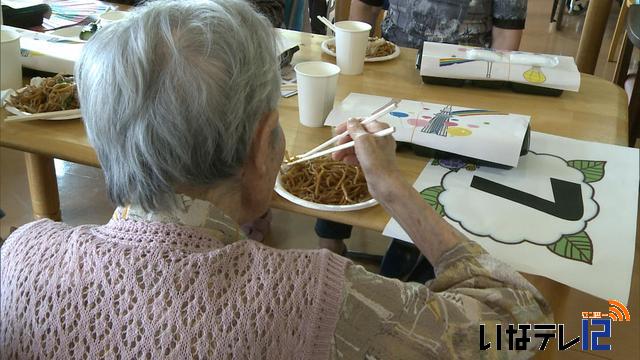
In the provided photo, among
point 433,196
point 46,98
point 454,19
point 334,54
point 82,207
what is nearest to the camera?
point 433,196

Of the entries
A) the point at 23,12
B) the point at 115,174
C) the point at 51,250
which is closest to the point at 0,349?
the point at 51,250

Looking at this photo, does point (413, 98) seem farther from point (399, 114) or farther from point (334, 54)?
point (334, 54)

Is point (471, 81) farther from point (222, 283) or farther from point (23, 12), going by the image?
point (23, 12)

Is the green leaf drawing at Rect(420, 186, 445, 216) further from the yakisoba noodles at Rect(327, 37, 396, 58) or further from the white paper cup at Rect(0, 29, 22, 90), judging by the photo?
the white paper cup at Rect(0, 29, 22, 90)

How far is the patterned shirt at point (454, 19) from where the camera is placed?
1.72 meters

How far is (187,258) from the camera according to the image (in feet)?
1.99

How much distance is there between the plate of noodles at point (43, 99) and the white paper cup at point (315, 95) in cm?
46

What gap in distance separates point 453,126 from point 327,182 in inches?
11.2

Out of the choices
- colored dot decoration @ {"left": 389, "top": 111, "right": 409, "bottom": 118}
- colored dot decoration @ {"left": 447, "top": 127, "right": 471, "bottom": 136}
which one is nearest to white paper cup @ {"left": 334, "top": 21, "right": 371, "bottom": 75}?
colored dot decoration @ {"left": 389, "top": 111, "right": 409, "bottom": 118}

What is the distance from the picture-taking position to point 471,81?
1383 mm

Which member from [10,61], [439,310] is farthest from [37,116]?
[439,310]

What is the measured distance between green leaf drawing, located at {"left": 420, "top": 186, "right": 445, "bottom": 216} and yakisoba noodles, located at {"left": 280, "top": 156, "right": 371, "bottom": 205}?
10cm

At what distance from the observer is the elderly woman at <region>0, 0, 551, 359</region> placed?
583mm

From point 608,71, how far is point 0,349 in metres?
3.94
